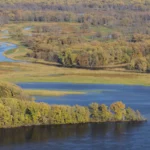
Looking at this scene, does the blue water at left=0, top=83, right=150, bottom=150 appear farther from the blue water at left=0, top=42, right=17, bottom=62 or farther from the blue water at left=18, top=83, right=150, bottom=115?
the blue water at left=0, top=42, right=17, bottom=62

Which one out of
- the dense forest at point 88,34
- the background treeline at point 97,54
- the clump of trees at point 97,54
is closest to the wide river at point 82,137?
the background treeline at point 97,54

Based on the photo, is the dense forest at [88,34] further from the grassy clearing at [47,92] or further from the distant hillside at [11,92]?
the distant hillside at [11,92]

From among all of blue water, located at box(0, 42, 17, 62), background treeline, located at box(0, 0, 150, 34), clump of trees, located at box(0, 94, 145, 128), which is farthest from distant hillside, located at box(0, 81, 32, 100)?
background treeline, located at box(0, 0, 150, 34)

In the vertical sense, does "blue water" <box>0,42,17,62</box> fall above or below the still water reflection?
above

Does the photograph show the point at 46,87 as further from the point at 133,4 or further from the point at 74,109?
the point at 133,4

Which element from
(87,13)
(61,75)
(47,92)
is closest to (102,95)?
(47,92)

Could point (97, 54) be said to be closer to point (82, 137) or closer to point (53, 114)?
point (53, 114)
